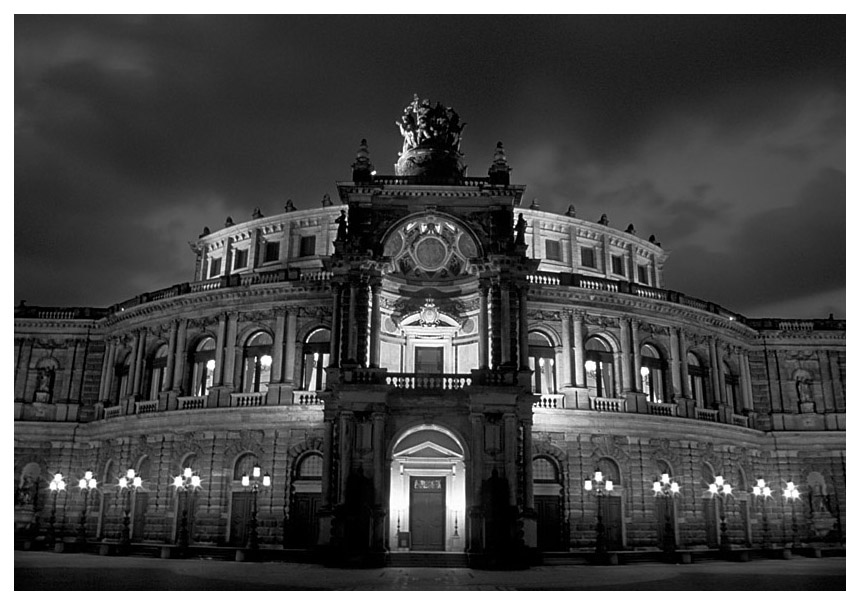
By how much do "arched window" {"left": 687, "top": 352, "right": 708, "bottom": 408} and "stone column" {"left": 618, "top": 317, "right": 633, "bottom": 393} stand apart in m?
5.02

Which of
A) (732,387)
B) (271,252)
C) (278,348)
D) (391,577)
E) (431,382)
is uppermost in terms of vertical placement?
(271,252)

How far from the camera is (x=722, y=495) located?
137 ft

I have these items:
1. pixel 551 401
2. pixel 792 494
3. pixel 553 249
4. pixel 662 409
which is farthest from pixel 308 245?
pixel 792 494

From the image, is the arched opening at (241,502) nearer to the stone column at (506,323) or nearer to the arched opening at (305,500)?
the arched opening at (305,500)

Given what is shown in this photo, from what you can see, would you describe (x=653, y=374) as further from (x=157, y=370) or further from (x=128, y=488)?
(x=128, y=488)

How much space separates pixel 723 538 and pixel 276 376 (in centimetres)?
2385

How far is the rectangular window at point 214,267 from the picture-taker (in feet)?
173

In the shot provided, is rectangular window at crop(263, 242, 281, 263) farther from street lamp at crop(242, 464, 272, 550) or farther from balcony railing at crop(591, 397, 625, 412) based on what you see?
balcony railing at crop(591, 397, 625, 412)

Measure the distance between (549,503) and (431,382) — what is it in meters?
10.1

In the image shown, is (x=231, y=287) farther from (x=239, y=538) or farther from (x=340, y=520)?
(x=340, y=520)

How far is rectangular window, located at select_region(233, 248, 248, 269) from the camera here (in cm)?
5109

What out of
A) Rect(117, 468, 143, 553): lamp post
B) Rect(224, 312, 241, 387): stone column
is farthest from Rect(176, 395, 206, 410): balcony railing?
Rect(117, 468, 143, 553): lamp post

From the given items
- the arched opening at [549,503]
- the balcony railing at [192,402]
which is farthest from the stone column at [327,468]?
the balcony railing at [192,402]

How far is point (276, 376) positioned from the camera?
39906mm
